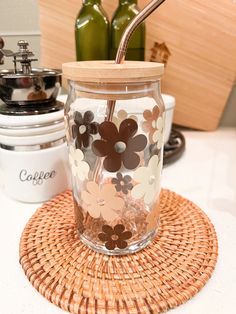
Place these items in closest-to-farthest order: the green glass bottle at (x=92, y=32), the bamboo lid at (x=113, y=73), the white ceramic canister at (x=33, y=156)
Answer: the bamboo lid at (x=113, y=73) → the white ceramic canister at (x=33, y=156) → the green glass bottle at (x=92, y=32)

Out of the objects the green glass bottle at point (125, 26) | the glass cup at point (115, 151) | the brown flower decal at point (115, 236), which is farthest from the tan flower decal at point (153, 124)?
the green glass bottle at point (125, 26)

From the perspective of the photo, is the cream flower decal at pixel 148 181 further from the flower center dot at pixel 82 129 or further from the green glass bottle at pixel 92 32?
the green glass bottle at pixel 92 32

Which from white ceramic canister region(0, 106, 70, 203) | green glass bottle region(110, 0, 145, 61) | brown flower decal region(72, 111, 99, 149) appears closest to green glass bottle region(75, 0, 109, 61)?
green glass bottle region(110, 0, 145, 61)

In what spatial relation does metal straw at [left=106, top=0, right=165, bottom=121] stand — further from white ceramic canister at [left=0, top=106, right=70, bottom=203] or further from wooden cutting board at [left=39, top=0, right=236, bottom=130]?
wooden cutting board at [left=39, top=0, right=236, bottom=130]

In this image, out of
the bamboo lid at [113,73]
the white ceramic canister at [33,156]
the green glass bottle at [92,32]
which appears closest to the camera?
the bamboo lid at [113,73]

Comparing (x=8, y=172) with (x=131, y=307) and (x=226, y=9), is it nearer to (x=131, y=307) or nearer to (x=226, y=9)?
(x=131, y=307)

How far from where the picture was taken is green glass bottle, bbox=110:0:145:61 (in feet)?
2.12

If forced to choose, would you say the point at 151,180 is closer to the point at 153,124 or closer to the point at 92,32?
the point at 153,124

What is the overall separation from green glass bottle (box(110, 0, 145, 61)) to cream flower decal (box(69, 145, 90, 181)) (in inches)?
15.1

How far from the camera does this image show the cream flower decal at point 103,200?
0.34 m

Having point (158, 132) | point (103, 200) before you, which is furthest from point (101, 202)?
point (158, 132)

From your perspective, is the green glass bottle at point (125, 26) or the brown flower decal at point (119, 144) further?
the green glass bottle at point (125, 26)

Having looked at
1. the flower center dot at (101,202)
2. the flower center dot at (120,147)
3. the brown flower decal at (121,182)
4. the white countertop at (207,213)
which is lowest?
the white countertop at (207,213)

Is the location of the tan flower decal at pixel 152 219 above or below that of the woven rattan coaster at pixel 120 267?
above
